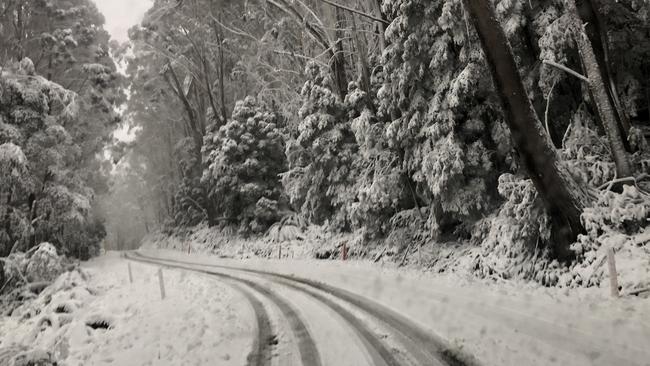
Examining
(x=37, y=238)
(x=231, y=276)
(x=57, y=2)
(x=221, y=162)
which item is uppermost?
(x=57, y=2)

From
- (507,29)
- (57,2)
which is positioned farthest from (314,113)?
(57,2)

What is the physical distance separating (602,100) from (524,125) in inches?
87.6

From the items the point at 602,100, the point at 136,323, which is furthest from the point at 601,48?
the point at 136,323

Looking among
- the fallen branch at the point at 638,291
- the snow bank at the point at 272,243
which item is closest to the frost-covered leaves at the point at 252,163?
the snow bank at the point at 272,243

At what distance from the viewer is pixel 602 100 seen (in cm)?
968

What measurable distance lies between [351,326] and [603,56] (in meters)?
8.78

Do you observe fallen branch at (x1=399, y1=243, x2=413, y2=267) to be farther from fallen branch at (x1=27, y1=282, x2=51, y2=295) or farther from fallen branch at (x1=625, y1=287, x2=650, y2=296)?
fallen branch at (x1=27, y1=282, x2=51, y2=295)

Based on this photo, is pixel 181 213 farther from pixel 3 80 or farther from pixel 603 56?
pixel 603 56

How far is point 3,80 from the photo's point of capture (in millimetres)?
17188

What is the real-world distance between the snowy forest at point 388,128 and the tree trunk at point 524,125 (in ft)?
0.10

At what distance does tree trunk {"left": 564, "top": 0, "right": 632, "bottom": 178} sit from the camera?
31.3 ft

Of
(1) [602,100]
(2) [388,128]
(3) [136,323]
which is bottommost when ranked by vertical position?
(3) [136,323]

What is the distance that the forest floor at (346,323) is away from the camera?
20.5 feet

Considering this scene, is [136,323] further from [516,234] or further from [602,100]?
[602,100]
